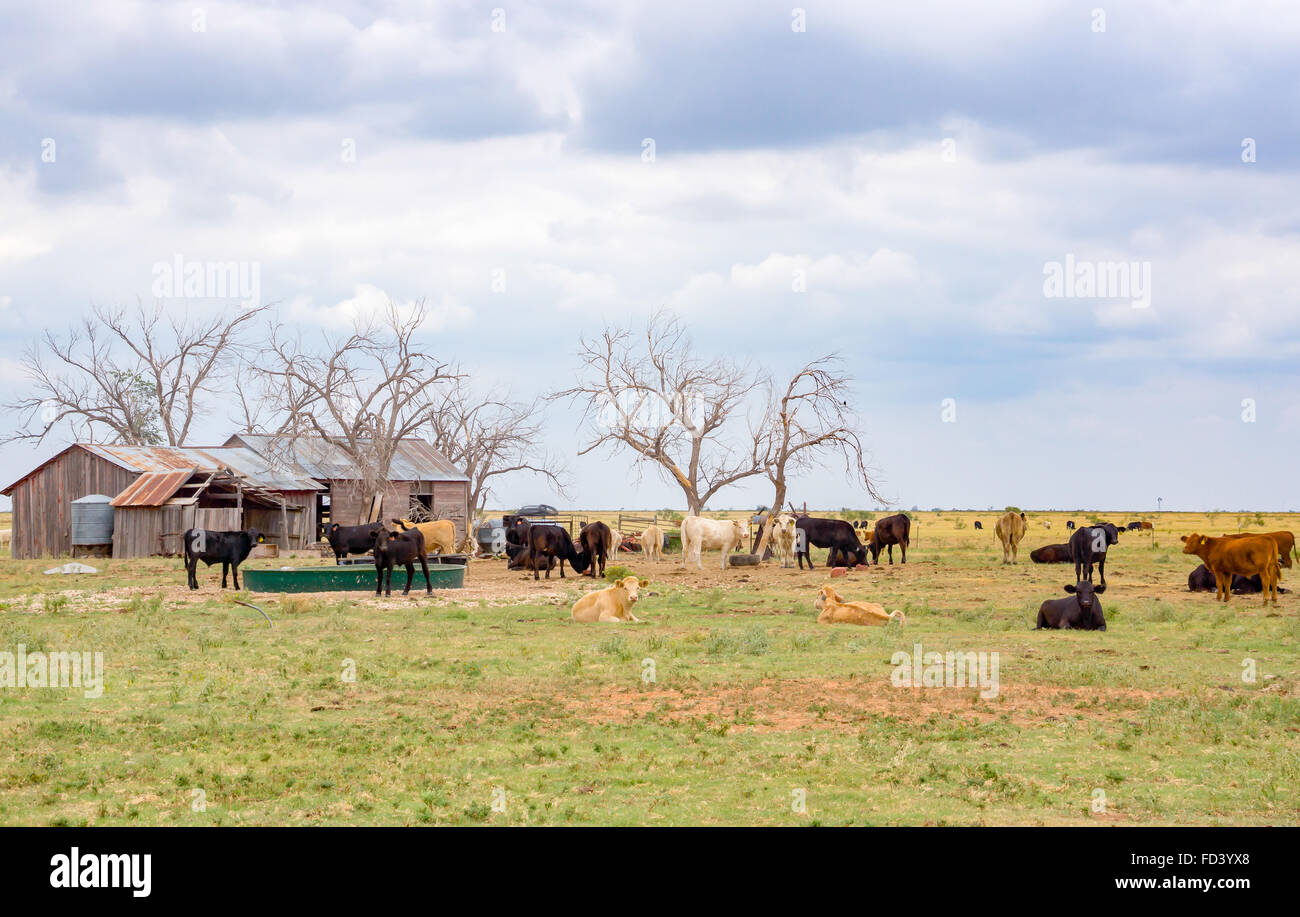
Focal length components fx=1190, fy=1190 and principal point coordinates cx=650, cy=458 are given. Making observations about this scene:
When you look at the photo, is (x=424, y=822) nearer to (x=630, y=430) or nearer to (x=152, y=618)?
(x=152, y=618)

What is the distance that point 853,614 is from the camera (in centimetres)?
1905

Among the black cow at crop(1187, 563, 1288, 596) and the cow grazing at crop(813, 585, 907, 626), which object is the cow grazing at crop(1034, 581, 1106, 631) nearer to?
the cow grazing at crop(813, 585, 907, 626)

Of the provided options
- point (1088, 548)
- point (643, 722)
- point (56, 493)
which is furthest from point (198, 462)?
point (643, 722)

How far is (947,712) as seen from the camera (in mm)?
11438

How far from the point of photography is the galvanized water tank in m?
43.0

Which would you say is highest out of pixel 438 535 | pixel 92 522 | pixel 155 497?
pixel 155 497

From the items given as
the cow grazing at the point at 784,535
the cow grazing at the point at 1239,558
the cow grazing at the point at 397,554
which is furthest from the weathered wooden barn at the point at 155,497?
the cow grazing at the point at 1239,558

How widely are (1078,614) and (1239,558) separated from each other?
6050mm

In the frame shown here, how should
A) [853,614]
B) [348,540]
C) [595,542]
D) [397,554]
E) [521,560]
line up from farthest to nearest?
1. [348,540]
2. [521,560]
3. [595,542]
4. [397,554]
5. [853,614]

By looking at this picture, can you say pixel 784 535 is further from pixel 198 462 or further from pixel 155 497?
pixel 198 462

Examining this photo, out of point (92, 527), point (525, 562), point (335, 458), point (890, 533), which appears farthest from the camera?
point (335, 458)

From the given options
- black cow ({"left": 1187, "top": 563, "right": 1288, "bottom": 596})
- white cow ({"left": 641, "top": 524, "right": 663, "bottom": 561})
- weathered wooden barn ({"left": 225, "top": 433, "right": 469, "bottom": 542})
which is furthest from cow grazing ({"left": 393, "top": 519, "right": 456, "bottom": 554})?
black cow ({"left": 1187, "top": 563, "right": 1288, "bottom": 596})
